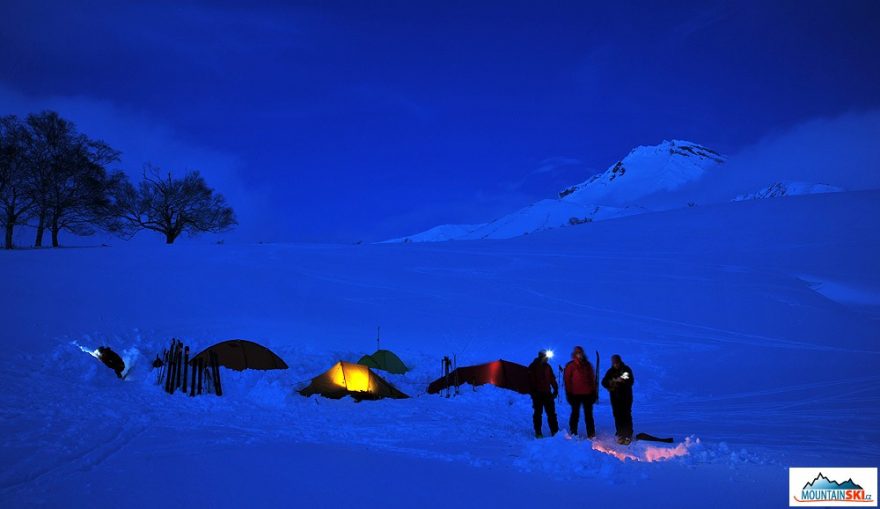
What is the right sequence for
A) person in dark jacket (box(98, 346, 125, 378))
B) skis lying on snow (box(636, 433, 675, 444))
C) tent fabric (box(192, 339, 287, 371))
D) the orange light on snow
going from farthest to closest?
tent fabric (box(192, 339, 287, 371)) < person in dark jacket (box(98, 346, 125, 378)) < skis lying on snow (box(636, 433, 675, 444)) < the orange light on snow

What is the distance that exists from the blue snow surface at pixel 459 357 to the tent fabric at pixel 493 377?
3.43 feet

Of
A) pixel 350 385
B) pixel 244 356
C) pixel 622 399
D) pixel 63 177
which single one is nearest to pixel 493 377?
pixel 350 385

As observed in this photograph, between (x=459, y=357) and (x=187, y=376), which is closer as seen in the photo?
(x=187, y=376)

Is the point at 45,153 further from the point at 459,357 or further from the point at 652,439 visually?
the point at 652,439

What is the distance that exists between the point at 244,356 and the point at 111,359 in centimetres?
350

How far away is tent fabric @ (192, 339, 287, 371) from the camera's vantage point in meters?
14.9

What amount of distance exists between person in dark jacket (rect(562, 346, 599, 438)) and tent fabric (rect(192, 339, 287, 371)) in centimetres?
963

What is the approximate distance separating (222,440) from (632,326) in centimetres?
1840

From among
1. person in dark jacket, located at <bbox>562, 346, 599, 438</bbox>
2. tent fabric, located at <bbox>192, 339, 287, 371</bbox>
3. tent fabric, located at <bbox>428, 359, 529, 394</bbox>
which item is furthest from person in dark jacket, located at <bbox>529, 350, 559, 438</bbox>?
tent fabric, located at <bbox>192, 339, 287, 371</bbox>

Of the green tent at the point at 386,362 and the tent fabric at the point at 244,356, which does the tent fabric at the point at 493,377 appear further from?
the tent fabric at the point at 244,356

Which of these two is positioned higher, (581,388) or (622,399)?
(581,388)

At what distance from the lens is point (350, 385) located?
12695 mm

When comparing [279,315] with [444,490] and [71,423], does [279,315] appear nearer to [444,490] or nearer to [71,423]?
[71,423]

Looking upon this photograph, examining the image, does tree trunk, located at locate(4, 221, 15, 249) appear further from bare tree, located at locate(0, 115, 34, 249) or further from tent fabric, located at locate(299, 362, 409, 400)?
tent fabric, located at locate(299, 362, 409, 400)
